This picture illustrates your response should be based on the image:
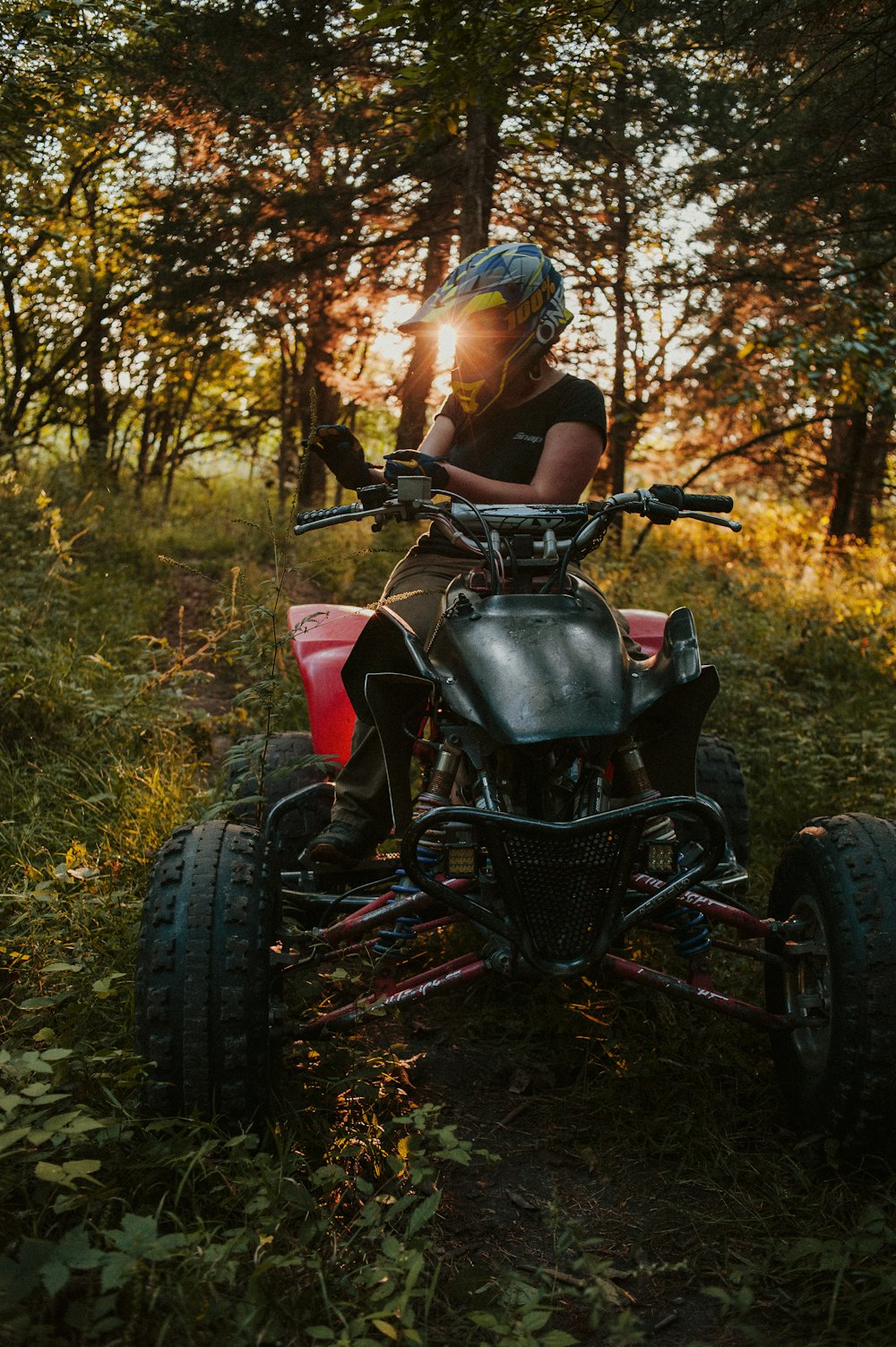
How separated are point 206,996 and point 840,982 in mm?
1444

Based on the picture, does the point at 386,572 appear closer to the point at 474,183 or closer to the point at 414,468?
the point at 474,183

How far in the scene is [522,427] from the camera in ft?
12.8

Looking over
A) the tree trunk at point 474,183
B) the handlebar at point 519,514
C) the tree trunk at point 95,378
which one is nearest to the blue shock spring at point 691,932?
the handlebar at point 519,514

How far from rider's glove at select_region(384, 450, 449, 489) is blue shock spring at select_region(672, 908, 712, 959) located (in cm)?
134

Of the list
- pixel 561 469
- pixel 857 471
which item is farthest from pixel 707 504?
pixel 857 471

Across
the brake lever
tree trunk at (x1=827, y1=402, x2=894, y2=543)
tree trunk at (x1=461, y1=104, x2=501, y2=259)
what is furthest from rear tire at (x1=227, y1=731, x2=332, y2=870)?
tree trunk at (x1=827, y1=402, x2=894, y2=543)

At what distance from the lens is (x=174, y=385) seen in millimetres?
14039

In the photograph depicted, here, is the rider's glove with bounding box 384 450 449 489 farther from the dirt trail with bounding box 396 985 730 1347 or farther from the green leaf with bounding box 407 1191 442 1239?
the green leaf with bounding box 407 1191 442 1239

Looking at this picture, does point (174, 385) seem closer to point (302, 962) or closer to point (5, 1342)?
point (302, 962)

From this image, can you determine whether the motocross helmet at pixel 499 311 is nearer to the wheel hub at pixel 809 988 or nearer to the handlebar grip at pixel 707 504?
the handlebar grip at pixel 707 504

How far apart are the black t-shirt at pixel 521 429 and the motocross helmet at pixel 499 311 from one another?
0.62 ft

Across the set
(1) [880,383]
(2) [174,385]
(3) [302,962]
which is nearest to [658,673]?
(3) [302,962]

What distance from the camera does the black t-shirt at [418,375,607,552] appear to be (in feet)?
12.3

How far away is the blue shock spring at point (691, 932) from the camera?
2.75m
